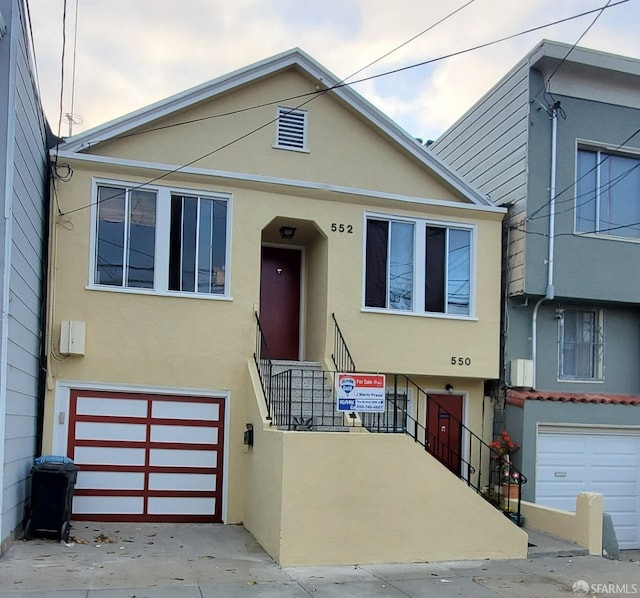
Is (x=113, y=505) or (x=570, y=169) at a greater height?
(x=570, y=169)

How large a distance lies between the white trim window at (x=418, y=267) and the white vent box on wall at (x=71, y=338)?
4.60m

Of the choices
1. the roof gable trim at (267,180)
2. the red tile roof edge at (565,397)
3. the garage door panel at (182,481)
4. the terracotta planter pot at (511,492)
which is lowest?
the terracotta planter pot at (511,492)

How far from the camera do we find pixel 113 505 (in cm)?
1016

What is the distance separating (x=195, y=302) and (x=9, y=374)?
345 cm

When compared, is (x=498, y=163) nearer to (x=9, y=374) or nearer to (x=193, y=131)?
(x=193, y=131)

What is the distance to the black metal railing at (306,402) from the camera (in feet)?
32.1

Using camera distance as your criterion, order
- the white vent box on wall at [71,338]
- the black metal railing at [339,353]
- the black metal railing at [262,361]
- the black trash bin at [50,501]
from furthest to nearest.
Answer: the black metal railing at [339,353] < the black metal railing at [262,361] < the white vent box on wall at [71,338] < the black trash bin at [50,501]

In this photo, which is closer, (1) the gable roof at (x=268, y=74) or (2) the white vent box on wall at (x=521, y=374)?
(1) the gable roof at (x=268, y=74)

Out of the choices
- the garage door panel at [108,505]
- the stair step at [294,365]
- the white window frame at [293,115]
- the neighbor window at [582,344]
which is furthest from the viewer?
the neighbor window at [582,344]

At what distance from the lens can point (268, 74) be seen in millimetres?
11383

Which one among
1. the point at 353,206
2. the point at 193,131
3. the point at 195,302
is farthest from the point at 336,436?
the point at 193,131

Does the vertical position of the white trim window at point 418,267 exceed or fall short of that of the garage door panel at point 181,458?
it exceeds it

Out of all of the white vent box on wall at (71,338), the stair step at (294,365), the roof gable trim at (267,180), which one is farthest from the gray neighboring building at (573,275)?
the white vent box on wall at (71,338)

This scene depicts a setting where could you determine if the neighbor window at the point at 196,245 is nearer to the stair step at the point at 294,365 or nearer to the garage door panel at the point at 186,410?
the stair step at the point at 294,365
